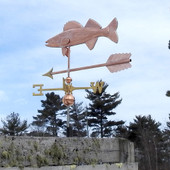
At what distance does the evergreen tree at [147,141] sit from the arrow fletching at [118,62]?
25733 millimetres

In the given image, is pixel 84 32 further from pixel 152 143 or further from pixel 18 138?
pixel 152 143

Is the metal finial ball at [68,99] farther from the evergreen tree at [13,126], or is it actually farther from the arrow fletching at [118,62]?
the evergreen tree at [13,126]

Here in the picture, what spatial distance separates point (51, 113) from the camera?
30297 millimetres

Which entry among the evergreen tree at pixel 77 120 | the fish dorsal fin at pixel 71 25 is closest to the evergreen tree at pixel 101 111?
the evergreen tree at pixel 77 120

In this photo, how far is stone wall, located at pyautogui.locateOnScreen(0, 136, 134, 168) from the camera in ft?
18.9

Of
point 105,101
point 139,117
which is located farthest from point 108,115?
point 139,117

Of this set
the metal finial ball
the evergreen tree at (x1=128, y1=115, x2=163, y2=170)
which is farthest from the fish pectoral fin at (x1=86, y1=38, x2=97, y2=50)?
the evergreen tree at (x1=128, y1=115, x2=163, y2=170)

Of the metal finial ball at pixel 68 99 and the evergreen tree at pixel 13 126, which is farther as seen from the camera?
the evergreen tree at pixel 13 126

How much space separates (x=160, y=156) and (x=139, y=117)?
15.6 feet

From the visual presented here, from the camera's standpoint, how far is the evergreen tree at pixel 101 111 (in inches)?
1101

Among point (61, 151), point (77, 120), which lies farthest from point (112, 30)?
point (77, 120)

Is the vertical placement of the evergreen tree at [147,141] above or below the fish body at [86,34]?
below

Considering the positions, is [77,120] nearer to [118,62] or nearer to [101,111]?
[101,111]

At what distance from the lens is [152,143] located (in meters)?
34.8
